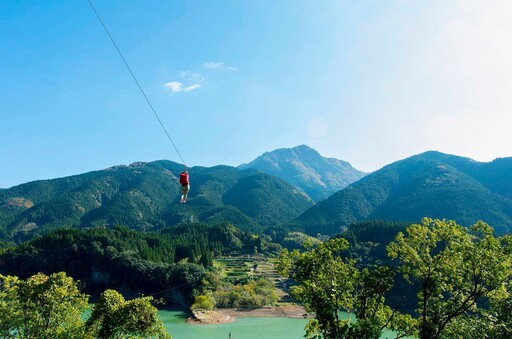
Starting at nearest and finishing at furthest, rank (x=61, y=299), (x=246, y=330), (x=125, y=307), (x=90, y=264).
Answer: (x=61, y=299) < (x=125, y=307) < (x=246, y=330) < (x=90, y=264)

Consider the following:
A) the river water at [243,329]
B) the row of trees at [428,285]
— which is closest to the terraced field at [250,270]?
the river water at [243,329]

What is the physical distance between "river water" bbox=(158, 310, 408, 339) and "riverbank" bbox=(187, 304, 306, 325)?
95.5 inches

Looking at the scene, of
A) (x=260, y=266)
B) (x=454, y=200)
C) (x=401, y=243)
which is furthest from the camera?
(x=454, y=200)

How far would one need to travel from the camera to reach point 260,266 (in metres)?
127

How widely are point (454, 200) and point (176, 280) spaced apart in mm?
159540

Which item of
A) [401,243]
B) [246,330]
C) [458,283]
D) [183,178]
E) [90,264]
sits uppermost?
[183,178]

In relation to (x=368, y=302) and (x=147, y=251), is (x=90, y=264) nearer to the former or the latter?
(x=147, y=251)

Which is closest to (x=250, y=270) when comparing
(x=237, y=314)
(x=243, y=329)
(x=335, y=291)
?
(x=237, y=314)

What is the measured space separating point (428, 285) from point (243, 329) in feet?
192

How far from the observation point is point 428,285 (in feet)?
47.8

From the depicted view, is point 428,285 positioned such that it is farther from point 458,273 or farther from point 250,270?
point 250,270

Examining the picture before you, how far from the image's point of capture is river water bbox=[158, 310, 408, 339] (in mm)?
61150

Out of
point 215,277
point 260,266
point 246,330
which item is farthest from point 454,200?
point 246,330

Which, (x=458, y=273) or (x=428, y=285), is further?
(x=428, y=285)
